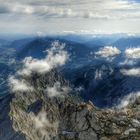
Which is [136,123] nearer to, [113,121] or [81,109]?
[113,121]

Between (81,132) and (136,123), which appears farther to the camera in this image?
(136,123)

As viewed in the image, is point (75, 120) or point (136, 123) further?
point (75, 120)

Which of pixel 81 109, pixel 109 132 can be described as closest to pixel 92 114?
pixel 81 109

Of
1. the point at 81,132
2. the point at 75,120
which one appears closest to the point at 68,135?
the point at 81,132

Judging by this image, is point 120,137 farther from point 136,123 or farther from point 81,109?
point 81,109

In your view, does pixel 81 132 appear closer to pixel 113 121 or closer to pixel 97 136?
pixel 97 136

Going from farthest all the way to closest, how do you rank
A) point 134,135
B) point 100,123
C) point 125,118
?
1. point 125,118
2. point 100,123
3. point 134,135

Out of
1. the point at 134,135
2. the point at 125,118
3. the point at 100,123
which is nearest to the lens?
the point at 134,135
